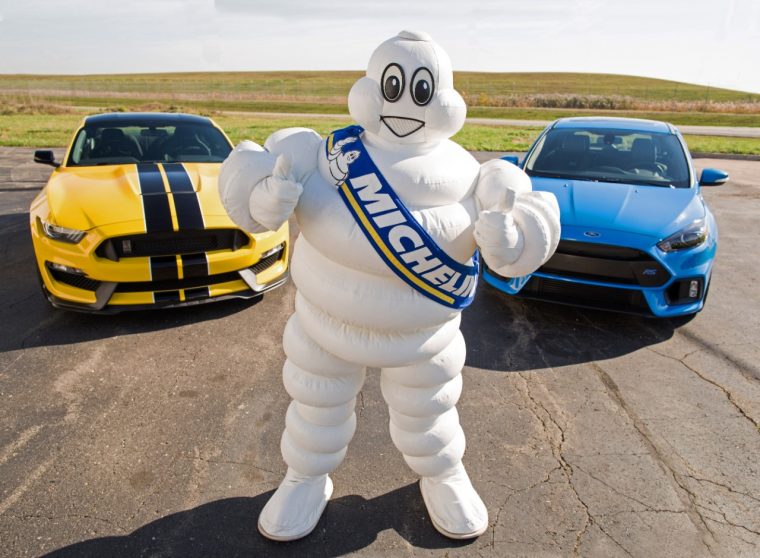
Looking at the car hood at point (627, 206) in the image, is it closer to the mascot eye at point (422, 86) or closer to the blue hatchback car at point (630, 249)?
the blue hatchback car at point (630, 249)

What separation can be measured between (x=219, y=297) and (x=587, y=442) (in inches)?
110

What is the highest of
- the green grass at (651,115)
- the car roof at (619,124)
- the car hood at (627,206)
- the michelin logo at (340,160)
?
the michelin logo at (340,160)

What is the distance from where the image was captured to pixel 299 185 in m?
1.91

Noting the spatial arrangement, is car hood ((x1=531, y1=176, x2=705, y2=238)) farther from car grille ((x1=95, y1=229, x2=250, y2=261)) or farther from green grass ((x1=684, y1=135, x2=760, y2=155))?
green grass ((x1=684, y1=135, x2=760, y2=155))

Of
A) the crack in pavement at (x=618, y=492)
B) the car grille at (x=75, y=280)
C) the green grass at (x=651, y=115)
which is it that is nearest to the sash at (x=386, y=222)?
the crack in pavement at (x=618, y=492)

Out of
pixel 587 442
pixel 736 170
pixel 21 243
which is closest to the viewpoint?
pixel 587 442

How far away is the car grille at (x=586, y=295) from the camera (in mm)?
4148

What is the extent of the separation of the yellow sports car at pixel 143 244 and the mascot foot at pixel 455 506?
8.09 feet

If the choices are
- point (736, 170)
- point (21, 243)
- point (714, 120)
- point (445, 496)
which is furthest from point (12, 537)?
point (714, 120)

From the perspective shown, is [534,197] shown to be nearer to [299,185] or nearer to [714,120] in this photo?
[299,185]

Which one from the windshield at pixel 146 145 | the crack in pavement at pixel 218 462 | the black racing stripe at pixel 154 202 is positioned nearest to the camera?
the crack in pavement at pixel 218 462

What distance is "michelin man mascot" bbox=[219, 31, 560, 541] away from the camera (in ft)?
6.23

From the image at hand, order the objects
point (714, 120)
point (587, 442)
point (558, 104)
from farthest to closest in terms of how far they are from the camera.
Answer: point (558, 104), point (714, 120), point (587, 442)

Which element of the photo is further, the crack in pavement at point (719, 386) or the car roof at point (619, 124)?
the car roof at point (619, 124)
